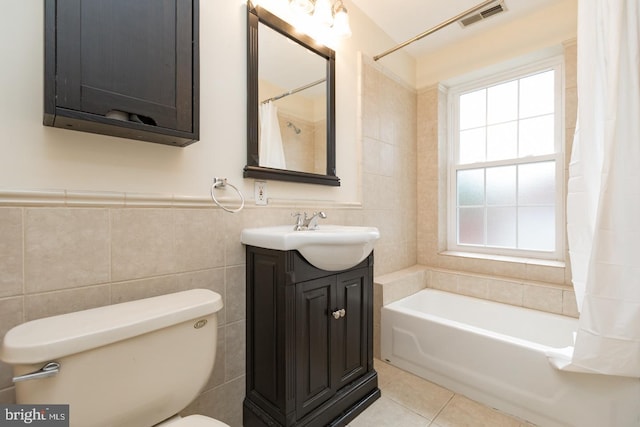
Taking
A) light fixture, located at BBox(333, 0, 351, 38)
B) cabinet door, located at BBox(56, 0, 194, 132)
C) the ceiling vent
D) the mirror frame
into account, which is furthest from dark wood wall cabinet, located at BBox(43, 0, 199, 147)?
the ceiling vent

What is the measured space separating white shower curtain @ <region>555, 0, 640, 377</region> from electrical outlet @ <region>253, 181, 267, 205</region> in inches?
58.7

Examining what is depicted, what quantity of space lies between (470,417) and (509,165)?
188 cm

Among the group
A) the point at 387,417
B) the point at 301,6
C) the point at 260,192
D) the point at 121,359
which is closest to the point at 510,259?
the point at 387,417

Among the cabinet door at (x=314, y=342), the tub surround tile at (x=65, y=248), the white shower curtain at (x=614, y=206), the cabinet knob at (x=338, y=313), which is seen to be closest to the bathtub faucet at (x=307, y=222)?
the cabinet door at (x=314, y=342)

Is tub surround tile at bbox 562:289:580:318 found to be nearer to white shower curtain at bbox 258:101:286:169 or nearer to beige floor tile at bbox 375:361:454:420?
beige floor tile at bbox 375:361:454:420

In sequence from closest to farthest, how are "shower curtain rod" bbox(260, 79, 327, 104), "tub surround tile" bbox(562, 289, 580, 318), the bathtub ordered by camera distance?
the bathtub → "shower curtain rod" bbox(260, 79, 327, 104) → "tub surround tile" bbox(562, 289, 580, 318)

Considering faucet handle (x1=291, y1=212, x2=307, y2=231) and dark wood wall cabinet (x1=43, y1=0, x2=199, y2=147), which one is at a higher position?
dark wood wall cabinet (x1=43, y1=0, x2=199, y2=147)

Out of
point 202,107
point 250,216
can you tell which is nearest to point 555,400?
point 250,216

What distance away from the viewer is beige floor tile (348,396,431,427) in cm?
139

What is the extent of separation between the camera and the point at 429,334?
1751 millimetres

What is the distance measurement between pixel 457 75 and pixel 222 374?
2.77 metres

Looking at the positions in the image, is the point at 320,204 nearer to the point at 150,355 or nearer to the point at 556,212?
the point at 150,355

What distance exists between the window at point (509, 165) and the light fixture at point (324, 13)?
4.89 ft

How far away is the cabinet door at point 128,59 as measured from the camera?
82 centimetres
